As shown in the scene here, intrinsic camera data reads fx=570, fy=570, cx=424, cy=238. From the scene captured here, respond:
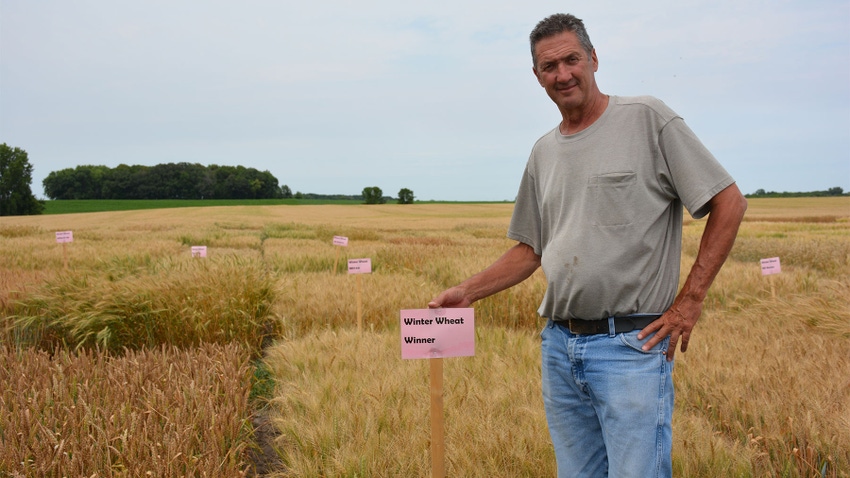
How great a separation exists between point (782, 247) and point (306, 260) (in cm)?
1274

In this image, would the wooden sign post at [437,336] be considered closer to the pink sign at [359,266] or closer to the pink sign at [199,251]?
the pink sign at [359,266]

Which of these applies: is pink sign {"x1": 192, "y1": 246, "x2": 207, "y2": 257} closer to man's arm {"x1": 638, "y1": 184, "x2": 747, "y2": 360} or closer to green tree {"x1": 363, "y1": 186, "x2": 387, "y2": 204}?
man's arm {"x1": 638, "y1": 184, "x2": 747, "y2": 360}

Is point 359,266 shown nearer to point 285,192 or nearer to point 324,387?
point 324,387

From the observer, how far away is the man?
6.11 feet

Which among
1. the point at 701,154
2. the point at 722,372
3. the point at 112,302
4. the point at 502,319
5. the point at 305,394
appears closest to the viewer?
the point at 701,154

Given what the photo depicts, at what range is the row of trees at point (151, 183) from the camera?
8362cm

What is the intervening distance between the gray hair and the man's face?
0.06 feet

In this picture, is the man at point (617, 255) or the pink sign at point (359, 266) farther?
the pink sign at point (359, 266)

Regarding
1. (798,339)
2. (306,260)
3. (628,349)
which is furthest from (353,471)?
(306,260)

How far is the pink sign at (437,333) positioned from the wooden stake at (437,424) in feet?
0.25

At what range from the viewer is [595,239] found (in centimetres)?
196

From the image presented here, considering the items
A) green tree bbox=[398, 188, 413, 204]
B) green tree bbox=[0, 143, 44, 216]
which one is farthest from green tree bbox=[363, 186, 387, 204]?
green tree bbox=[0, 143, 44, 216]

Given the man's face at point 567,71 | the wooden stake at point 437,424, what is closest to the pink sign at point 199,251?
the wooden stake at point 437,424

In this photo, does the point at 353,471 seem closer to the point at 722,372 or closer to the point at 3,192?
the point at 722,372
